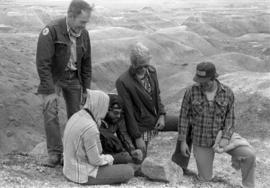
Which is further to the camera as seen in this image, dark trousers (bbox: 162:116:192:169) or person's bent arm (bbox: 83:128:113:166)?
dark trousers (bbox: 162:116:192:169)

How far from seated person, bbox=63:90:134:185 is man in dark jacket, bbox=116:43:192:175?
22.3 inches

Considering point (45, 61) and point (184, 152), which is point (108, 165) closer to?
point (184, 152)

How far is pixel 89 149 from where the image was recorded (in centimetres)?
479

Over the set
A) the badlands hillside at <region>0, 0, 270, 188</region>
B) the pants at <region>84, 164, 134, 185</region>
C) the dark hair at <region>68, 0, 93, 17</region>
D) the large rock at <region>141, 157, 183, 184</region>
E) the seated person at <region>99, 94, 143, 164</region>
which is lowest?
the badlands hillside at <region>0, 0, 270, 188</region>

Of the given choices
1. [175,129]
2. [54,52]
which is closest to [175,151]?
[175,129]

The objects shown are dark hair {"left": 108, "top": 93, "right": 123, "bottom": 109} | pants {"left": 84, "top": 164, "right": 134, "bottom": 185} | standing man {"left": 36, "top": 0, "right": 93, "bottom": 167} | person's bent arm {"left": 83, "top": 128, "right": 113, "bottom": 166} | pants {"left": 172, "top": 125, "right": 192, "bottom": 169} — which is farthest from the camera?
pants {"left": 172, "top": 125, "right": 192, "bottom": 169}

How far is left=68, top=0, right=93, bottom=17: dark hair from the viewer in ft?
17.1

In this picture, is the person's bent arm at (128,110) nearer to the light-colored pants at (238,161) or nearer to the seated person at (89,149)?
the seated person at (89,149)

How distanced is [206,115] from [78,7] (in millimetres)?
1825

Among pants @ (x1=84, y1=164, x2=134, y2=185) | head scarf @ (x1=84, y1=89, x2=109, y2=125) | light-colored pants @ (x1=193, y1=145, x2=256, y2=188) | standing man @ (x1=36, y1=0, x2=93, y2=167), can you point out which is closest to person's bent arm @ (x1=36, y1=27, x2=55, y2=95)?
standing man @ (x1=36, y1=0, x2=93, y2=167)

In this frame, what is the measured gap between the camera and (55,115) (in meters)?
5.45

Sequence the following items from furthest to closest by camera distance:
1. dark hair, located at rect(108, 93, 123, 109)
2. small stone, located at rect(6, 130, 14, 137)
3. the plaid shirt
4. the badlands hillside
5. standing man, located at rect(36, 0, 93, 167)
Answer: small stone, located at rect(6, 130, 14, 137) → the badlands hillside → the plaid shirt → standing man, located at rect(36, 0, 93, 167) → dark hair, located at rect(108, 93, 123, 109)

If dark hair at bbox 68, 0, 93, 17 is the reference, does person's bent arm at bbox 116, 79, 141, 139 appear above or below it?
below

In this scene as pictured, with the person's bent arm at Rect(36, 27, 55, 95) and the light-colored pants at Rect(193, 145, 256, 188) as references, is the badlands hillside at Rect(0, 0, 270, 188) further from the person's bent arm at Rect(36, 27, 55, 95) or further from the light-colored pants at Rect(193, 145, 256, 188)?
the person's bent arm at Rect(36, 27, 55, 95)
